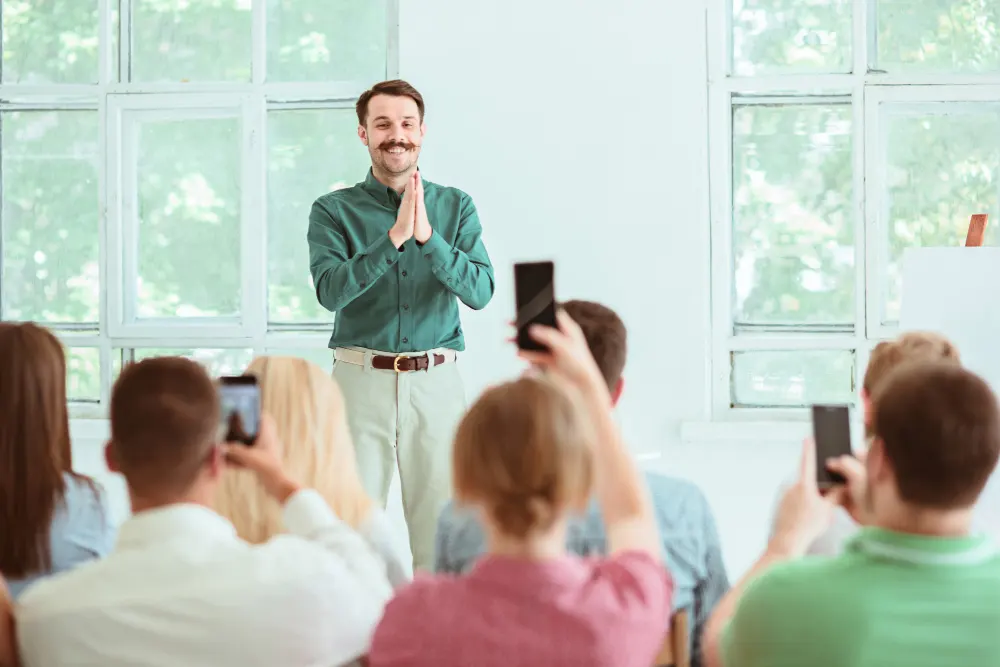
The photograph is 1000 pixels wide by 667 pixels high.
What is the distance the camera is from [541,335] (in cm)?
152

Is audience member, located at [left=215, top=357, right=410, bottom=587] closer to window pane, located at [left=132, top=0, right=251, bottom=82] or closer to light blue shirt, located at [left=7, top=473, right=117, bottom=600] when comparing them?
light blue shirt, located at [left=7, top=473, right=117, bottom=600]

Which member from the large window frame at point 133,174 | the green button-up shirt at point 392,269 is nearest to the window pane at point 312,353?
the large window frame at point 133,174

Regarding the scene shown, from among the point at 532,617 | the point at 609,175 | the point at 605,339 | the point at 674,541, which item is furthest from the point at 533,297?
the point at 609,175

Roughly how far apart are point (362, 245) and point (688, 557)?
1.90 m

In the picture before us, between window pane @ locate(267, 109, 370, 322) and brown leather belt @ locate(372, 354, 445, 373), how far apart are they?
0.95 meters

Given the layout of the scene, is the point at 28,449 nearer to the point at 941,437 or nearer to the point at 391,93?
the point at 941,437

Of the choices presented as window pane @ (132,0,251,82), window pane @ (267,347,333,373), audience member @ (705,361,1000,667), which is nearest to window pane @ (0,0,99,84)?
window pane @ (132,0,251,82)

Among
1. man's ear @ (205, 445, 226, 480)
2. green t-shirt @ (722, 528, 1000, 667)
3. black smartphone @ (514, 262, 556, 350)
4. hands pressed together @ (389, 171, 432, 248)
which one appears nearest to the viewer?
green t-shirt @ (722, 528, 1000, 667)

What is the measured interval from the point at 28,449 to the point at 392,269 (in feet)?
5.72

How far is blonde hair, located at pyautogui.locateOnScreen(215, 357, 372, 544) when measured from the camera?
182 cm

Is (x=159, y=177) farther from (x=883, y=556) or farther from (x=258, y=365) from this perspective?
(x=883, y=556)

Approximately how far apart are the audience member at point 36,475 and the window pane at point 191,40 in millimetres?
2652

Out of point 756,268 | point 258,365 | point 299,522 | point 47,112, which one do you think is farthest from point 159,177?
point 299,522

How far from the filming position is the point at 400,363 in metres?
3.29
